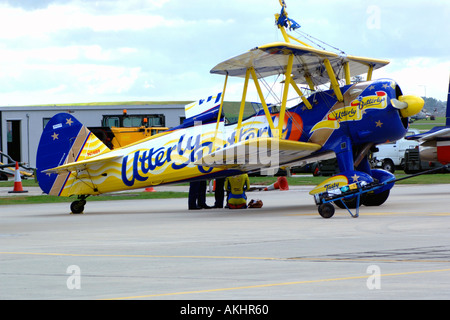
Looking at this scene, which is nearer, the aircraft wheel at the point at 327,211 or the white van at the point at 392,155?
the aircraft wheel at the point at 327,211

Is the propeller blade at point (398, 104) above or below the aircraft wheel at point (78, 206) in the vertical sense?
above

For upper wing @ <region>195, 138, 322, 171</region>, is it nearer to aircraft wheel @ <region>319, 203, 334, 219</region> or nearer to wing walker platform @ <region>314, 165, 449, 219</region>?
wing walker platform @ <region>314, 165, 449, 219</region>

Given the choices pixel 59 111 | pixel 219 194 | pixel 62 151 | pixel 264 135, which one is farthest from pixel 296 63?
pixel 59 111

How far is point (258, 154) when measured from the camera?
17500 millimetres

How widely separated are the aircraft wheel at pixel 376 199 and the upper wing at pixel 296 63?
3.25m

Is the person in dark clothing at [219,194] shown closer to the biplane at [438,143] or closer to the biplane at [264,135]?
the biplane at [264,135]

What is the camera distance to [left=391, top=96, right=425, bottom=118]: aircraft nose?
17.1 meters

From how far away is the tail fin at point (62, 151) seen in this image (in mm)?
20297

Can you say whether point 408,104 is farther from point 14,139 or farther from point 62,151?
point 14,139

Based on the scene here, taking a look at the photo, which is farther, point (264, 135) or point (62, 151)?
point (62, 151)

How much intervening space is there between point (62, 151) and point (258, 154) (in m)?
6.11

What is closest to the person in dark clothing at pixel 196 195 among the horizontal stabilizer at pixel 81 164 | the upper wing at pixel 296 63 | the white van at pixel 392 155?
the horizontal stabilizer at pixel 81 164

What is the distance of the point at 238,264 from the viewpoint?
327 inches
